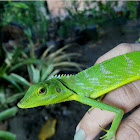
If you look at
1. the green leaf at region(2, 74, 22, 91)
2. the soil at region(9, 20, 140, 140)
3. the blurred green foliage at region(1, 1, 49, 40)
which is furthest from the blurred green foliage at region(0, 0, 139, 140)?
the soil at region(9, 20, 140, 140)

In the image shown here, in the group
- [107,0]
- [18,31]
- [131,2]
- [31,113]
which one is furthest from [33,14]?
[31,113]

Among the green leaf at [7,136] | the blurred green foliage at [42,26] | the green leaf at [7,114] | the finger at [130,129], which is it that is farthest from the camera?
the blurred green foliage at [42,26]

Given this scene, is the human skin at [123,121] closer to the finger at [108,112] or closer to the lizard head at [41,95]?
the finger at [108,112]

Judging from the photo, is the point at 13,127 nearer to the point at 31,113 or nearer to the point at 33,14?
the point at 31,113

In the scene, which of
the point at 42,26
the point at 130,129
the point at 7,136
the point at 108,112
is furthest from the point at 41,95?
the point at 42,26

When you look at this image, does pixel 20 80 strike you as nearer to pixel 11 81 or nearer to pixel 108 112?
pixel 11 81

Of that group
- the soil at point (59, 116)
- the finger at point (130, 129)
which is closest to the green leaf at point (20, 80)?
the soil at point (59, 116)
